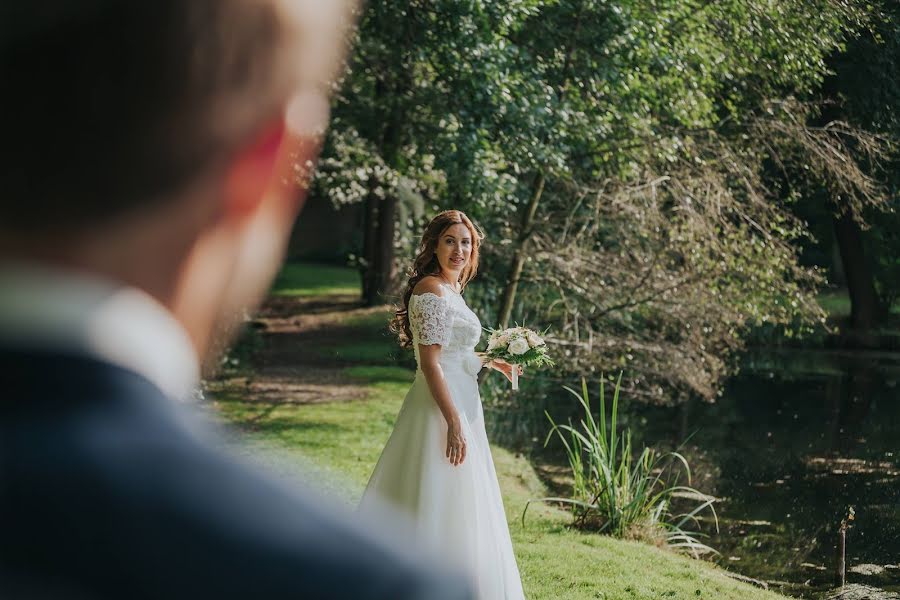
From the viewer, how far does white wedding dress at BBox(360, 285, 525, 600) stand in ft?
18.5

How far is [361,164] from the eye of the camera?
14555 millimetres

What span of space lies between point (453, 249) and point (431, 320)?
650 millimetres

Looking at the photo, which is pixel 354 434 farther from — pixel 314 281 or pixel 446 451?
pixel 314 281

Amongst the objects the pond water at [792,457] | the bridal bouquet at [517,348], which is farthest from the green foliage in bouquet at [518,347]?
the pond water at [792,457]

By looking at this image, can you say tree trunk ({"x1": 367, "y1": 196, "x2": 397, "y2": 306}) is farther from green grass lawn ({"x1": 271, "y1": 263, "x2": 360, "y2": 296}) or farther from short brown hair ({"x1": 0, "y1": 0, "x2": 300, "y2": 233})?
short brown hair ({"x1": 0, "y1": 0, "x2": 300, "y2": 233})

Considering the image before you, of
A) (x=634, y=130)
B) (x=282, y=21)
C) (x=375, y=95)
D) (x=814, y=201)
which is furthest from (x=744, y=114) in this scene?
(x=282, y=21)

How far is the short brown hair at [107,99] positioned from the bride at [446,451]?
4.99 metres

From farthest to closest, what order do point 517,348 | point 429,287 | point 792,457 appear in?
point 792,457 < point 517,348 < point 429,287

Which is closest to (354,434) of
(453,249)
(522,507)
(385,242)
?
(522,507)

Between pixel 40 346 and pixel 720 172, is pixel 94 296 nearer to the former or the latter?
pixel 40 346

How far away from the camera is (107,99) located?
21.4 inches

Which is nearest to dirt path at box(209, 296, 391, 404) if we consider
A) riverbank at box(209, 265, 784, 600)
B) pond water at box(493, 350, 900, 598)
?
riverbank at box(209, 265, 784, 600)

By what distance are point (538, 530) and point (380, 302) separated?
48.7 ft

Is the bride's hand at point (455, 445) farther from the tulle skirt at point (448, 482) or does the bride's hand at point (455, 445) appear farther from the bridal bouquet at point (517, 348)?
the bridal bouquet at point (517, 348)
